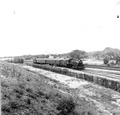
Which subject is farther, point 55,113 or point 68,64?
point 68,64

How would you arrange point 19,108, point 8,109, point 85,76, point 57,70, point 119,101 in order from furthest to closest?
point 57,70 < point 85,76 < point 119,101 < point 19,108 < point 8,109

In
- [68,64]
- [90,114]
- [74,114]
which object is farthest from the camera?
[68,64]

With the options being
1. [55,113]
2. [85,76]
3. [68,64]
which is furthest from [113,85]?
[68,64]

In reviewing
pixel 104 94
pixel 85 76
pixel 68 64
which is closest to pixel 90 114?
pixel 104 94

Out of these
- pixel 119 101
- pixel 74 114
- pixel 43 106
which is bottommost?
pixel 119 101

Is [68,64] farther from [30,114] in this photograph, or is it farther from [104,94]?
[30,114]

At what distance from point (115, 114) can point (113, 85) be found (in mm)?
7318

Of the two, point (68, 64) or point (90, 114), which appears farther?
point (68, 64)

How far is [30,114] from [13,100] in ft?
3.50

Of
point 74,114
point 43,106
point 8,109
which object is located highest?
point 8,109

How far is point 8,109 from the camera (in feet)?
18.6

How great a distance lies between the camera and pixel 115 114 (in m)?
9.09

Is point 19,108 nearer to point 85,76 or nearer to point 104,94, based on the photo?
point 104,94

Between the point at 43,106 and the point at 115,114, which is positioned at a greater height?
the point at 43,106
